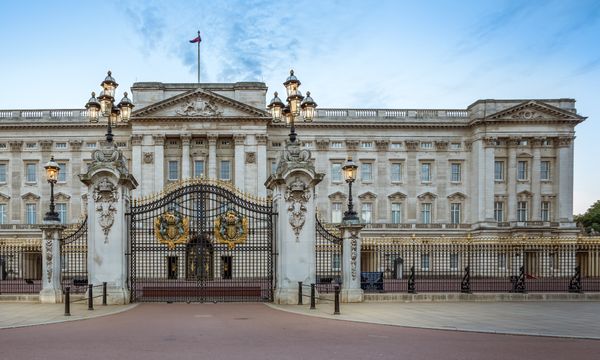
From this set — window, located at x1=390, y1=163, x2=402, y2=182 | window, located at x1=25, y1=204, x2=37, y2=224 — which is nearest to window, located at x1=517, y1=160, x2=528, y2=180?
window, located at x1=390, y1=163, x2=402, y2=182

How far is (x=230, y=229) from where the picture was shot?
77.8 feet

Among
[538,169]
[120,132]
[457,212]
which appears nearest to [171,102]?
[120,132]

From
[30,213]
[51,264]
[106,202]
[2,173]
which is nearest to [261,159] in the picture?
[30,213]

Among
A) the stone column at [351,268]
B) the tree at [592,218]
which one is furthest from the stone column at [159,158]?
the tree at [592,218]

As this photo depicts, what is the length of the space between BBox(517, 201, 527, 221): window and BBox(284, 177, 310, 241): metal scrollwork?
4833cm

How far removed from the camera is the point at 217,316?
18547 mm

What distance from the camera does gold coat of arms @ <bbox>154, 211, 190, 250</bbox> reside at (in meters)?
23.4

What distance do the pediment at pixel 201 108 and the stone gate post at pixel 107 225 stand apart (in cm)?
3970

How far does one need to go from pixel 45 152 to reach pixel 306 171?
49.4 metres

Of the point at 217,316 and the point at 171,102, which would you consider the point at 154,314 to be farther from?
the point at 171,102

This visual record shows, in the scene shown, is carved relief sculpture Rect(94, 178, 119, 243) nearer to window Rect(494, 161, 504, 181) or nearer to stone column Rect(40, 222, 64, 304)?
stone column Rect(40, 222, 64, 304)

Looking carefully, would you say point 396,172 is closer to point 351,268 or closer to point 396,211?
point 396,211

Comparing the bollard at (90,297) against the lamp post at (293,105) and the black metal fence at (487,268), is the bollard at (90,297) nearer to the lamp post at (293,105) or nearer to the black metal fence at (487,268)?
the lamp post at (293,105)

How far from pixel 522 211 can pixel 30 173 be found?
5394 cm
